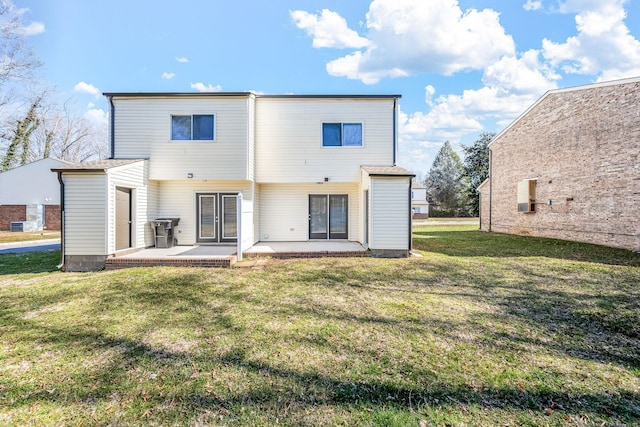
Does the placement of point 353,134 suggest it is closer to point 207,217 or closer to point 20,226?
point 207,217

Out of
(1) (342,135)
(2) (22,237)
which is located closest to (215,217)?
(1) (342,135)

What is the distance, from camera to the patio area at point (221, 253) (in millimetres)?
8578

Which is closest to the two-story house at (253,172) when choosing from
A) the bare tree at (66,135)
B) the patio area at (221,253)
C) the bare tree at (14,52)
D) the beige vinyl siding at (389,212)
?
the beige vinyl siding at (389,212)

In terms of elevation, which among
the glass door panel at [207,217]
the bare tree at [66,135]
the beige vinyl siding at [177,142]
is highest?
the bare tree at [66,135]

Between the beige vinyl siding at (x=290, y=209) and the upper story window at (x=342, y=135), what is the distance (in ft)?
5.39

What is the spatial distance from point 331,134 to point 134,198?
6.93 m

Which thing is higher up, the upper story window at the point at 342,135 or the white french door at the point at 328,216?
the upper story window at the point at 342,135

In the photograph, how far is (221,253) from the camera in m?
9.68

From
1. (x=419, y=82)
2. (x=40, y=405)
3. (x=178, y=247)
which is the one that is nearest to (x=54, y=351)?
(x=40, y=405)

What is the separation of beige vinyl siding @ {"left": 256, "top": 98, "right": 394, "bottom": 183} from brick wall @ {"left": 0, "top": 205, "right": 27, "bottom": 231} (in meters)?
21.8

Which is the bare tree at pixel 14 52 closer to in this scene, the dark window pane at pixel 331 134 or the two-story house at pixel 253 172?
the two-story house at pixel 253 172

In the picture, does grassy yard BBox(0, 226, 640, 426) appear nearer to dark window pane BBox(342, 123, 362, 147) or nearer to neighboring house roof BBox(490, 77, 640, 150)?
dark window pane BBox(342, 123, 362, 147)

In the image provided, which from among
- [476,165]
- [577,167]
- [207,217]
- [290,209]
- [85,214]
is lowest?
[207,217]

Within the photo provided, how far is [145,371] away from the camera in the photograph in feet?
10.9
